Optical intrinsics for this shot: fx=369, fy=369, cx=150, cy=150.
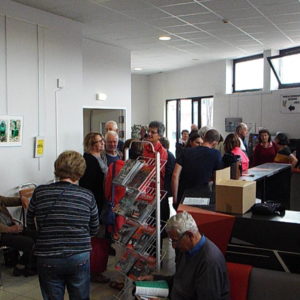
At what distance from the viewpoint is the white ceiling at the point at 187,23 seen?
4.64 meters

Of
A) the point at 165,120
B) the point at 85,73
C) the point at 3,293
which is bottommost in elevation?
the point at 3,293

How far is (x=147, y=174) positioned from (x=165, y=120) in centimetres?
832

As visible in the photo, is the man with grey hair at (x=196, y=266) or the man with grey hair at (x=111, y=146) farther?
the man with grey hair at (x=111, y=146)

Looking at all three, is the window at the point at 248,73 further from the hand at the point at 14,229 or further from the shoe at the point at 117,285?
the hand at the point at 14,229

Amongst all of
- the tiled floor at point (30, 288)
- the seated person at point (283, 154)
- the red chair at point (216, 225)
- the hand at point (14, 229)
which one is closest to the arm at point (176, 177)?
the tiled floor at point (30, 288)

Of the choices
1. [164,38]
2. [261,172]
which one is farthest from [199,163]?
[164,38]

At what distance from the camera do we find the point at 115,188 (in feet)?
10.7

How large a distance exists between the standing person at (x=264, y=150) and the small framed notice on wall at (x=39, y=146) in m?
3.34

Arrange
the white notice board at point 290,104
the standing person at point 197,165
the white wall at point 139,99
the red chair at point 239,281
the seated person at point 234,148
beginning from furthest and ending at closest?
the white wall at point 139,99, the white notice board at point 290,104, the seated person at point 234,148, the standing person at point 197,165, the red chair at point 239,281

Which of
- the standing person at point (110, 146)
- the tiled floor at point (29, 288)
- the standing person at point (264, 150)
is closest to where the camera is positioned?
the tiled floor at point (29, 288)

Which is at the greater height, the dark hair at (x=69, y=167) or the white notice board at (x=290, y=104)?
the white notice board at (x=290, y=104)

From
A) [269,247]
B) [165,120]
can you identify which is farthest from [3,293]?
[165,120]

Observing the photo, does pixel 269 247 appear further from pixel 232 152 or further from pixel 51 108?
pixel 51 108

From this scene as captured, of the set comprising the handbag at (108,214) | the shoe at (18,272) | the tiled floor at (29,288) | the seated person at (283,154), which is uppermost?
Result: the seated person at (283,154)
